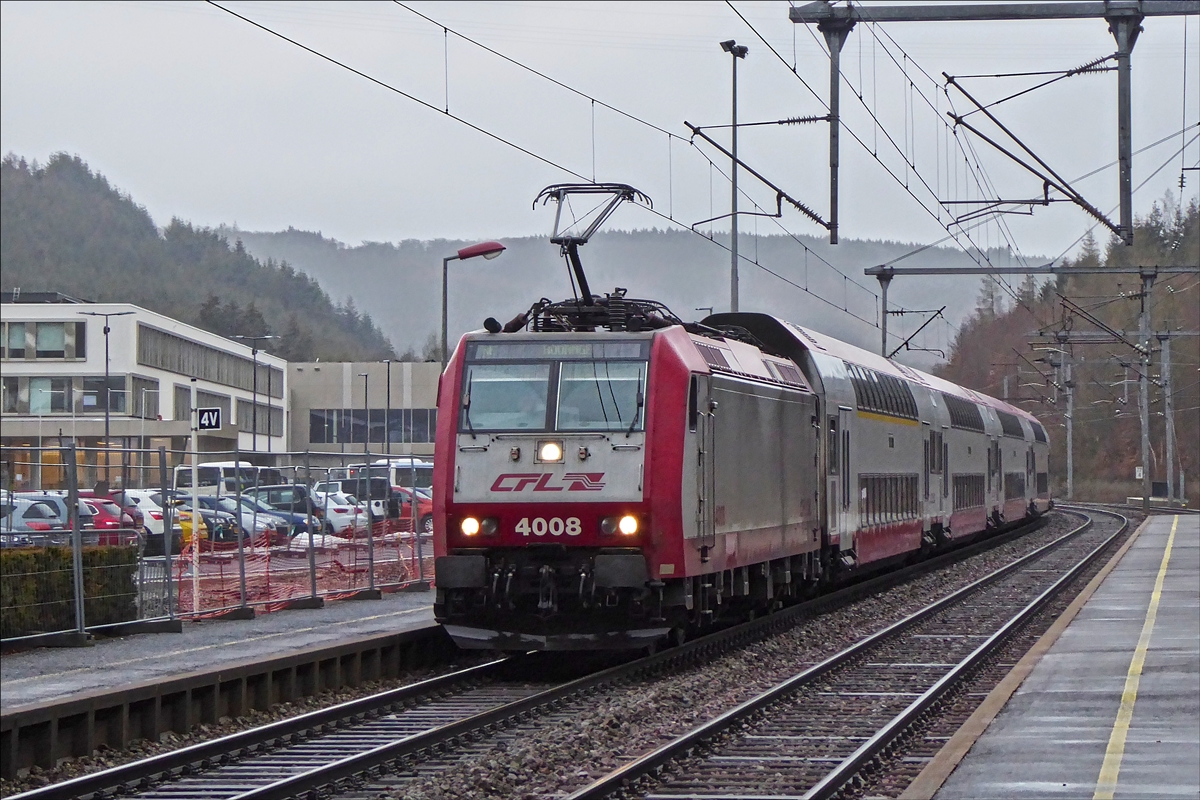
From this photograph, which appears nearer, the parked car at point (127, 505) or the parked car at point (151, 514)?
the parked car at point (127, 505)

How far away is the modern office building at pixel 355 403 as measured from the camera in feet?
285

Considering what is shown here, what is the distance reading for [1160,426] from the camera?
3819 inches

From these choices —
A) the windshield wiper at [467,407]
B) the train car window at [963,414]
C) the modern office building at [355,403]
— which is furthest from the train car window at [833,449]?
the modern office building at [355,403]

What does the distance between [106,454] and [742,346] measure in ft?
23.3

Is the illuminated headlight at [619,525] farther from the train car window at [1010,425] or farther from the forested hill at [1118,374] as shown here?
the forested hill at [1118,374]

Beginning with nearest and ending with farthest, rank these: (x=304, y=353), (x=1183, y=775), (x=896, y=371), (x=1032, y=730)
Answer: (x=1183, y=775)
(x=1032, y=730)
(x=896, y=371)
(x=304, y=353)

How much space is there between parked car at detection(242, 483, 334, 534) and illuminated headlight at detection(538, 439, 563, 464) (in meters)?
6.45

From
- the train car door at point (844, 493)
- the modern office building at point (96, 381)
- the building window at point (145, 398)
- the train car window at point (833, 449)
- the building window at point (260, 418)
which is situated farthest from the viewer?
the building window at point (260, 418)

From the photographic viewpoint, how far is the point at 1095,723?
11.2 m

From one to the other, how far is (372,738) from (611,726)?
1774 millimetres

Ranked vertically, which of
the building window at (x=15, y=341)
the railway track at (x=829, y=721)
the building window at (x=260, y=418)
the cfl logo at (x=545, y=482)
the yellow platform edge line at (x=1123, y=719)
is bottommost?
the railway track at (x=829, y=721)

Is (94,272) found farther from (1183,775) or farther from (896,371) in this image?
(896,371)

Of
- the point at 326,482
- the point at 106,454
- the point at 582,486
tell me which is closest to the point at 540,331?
the point at 582,486

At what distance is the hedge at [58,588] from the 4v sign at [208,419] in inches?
136
